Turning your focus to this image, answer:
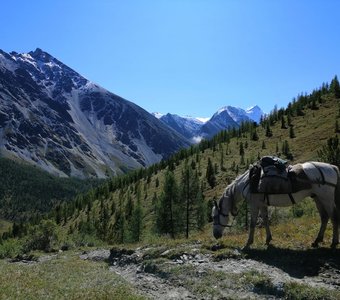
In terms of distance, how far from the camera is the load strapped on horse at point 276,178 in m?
18.2

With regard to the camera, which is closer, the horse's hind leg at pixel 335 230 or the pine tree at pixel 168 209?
the horse's hind leg at pixel 335 230

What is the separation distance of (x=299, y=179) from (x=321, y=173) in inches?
37.1

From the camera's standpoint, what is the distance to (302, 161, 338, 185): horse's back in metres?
17.8

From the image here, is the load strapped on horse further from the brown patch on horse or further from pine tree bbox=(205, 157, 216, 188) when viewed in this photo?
pine tree bbox=(205, 157, 216, 188)

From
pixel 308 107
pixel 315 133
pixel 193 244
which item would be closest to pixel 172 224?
pixel 193 244

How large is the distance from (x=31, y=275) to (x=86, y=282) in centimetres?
389

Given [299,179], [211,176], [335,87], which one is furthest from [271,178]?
[335,87]

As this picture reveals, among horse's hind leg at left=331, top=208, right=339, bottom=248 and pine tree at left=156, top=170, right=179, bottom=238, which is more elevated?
pine tree at left=156, top=170, right=179, bottom=238

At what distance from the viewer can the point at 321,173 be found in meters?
17.9

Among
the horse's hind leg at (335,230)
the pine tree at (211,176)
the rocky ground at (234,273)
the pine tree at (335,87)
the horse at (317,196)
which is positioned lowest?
the rocky ground at (234,273)

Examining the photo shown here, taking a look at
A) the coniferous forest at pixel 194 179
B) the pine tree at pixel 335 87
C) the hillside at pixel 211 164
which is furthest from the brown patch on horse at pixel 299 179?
the pine tree at pixel 335 87

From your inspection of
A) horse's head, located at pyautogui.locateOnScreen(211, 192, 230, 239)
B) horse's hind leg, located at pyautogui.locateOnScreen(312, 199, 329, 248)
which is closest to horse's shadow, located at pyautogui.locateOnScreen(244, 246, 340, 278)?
horse's hind leg, located at pyautogui.locateOnScreen(312, 199, 329, 248)

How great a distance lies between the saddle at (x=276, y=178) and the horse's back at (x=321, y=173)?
0.24 m

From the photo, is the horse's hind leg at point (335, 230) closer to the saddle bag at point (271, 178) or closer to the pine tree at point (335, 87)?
the saddle bag at point (271, 178)
